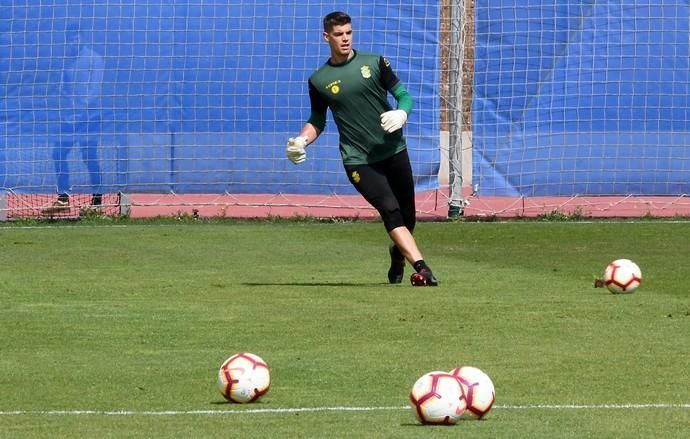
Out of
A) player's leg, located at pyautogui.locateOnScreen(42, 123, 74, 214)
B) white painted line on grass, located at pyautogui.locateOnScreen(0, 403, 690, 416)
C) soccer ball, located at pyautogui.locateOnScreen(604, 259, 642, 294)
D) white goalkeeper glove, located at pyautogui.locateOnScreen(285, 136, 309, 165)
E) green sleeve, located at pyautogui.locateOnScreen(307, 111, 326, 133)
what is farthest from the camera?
player's leg, located at pyautogui.locateOnScreen(42, 123, 74, 214)

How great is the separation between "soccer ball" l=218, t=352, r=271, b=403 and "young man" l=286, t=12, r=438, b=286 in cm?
557

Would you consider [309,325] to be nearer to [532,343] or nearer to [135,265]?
[532,343]

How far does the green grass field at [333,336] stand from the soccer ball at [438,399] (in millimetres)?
59

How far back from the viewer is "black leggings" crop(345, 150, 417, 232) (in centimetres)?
1308

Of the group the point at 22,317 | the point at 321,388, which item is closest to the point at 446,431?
the point at 321,388

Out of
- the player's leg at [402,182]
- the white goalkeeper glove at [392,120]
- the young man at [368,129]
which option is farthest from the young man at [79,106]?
the white goalkeeper glove at [392,120]

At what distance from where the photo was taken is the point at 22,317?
10906 millimetres

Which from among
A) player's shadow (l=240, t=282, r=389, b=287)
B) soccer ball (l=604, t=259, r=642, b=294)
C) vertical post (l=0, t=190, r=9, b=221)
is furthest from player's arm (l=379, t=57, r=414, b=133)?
vertical post (l=0, t=190, r=9, b=221)

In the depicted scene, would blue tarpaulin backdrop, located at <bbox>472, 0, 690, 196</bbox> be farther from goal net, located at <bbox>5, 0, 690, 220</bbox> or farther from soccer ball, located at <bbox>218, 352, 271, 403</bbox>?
soccer ball, located at <bbox>218, 352, 271, 403</bbox>

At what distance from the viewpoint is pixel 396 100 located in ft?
42.9

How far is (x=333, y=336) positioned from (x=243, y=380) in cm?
251

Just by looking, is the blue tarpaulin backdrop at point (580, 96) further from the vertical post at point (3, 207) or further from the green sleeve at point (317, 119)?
the green sleeve at point (317, 119)

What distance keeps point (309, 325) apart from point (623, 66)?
12221 millimetres

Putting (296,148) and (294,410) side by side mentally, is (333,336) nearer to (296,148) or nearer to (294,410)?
(294,410)
